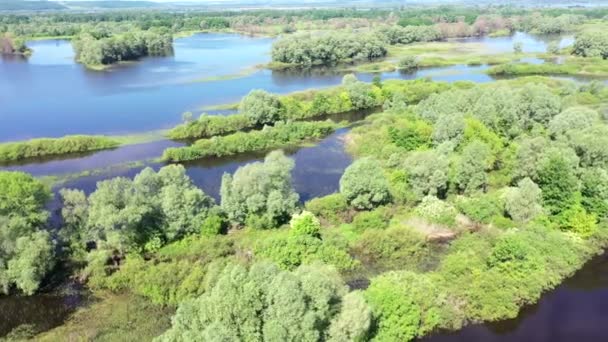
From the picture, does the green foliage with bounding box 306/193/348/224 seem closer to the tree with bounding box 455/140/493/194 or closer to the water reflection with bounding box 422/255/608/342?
the tree with bounding box 455/140/493/194

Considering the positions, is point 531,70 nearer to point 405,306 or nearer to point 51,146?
point 51,146

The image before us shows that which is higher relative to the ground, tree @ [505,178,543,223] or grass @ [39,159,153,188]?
tree @ [505,178,543,223]

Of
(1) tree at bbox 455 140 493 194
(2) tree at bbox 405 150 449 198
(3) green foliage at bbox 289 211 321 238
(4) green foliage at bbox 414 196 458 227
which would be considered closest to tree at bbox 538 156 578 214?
(1) tree at bbox 455 140 493 194

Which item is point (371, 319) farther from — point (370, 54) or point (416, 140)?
point (370, 54)

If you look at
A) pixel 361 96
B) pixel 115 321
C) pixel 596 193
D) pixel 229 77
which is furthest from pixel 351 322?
pixel 229 77

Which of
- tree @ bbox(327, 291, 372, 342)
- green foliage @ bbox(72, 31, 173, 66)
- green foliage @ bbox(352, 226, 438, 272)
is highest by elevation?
green foliage @ bbox(72, 31, 173, 66)

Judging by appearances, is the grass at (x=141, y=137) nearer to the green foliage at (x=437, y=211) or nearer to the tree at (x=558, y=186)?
the green foliage at (x=437, y=211)

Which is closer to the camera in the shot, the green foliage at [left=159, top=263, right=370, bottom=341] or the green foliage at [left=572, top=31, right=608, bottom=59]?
the green foliage at [left=159, top=263, right=370, bottom=341]
